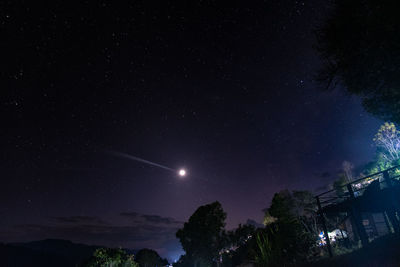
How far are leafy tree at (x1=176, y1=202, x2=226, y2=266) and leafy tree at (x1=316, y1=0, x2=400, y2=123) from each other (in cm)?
4122

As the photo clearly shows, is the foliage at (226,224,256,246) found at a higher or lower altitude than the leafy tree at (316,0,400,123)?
lower

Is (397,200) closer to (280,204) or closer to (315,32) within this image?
(315,32)

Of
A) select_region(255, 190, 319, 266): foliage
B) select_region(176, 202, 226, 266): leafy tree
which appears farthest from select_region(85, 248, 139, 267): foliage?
select_region(255, 190, 319, 266): foliage

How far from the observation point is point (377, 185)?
10016 millimetres

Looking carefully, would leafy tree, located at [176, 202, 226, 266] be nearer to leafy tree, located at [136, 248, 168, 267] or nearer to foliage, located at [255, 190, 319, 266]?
foliage, located at [255, 190, 319, 266]

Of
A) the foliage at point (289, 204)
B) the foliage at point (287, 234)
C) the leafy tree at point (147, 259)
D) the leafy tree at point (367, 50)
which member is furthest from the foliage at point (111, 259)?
the leafy tree at point (147, 259)

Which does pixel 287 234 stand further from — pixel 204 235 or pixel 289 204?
pixel 204 235

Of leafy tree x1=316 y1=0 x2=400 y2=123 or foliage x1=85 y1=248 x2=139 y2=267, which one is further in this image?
foliage x1=85 y1=248 x2=139 y2=267

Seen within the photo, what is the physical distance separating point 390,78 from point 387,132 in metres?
27.0

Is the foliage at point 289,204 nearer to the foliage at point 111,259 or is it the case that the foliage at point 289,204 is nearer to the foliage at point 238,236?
the foliage at point 238,236

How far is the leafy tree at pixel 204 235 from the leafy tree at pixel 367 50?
41.2 meters

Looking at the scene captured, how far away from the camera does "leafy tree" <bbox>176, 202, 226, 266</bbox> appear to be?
145ft

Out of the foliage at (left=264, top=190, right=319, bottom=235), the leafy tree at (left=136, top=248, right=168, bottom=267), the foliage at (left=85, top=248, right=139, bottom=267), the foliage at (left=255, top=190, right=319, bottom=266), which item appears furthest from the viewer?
the leafy tree at (left=136, top=248, right=168, bottom=267)

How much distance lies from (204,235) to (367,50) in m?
43.9
